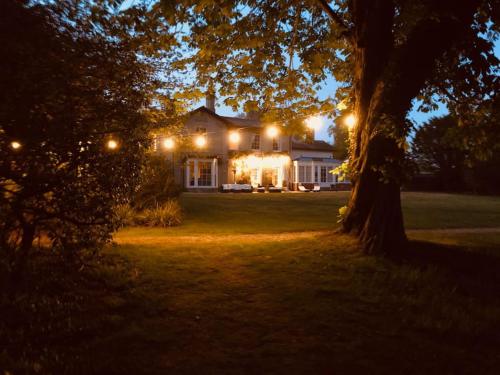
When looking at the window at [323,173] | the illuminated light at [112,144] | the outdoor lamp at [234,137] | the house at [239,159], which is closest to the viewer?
the illuminated light at [112,144]

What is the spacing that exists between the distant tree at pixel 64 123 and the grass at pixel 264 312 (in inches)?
40.4

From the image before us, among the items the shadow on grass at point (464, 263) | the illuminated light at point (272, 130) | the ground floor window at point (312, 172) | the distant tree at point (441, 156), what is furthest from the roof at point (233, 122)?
the shadow on grass at point (464, 263)

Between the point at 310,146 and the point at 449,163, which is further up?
the point at 310,146

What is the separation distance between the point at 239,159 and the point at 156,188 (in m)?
21.0

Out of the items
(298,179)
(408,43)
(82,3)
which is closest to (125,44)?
(82,3)

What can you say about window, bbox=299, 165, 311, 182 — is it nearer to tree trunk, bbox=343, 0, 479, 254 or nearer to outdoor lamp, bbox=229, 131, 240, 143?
outdoor lamp, bbox=229, 131, 240, 143

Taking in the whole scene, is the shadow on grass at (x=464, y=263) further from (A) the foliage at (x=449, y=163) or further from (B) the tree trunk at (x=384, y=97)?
(A) the foliage at (x=449, y=163)

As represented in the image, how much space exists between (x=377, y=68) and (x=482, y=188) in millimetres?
35104

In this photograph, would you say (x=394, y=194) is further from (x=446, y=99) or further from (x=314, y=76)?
(x=314, y=76)

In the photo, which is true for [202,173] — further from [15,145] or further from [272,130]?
[15,145]

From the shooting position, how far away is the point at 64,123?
4.26 metres

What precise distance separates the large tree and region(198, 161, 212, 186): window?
22.7m

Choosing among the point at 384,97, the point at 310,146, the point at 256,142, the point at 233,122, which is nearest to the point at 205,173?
the point at 256,142

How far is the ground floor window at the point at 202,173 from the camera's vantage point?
34.0 m
